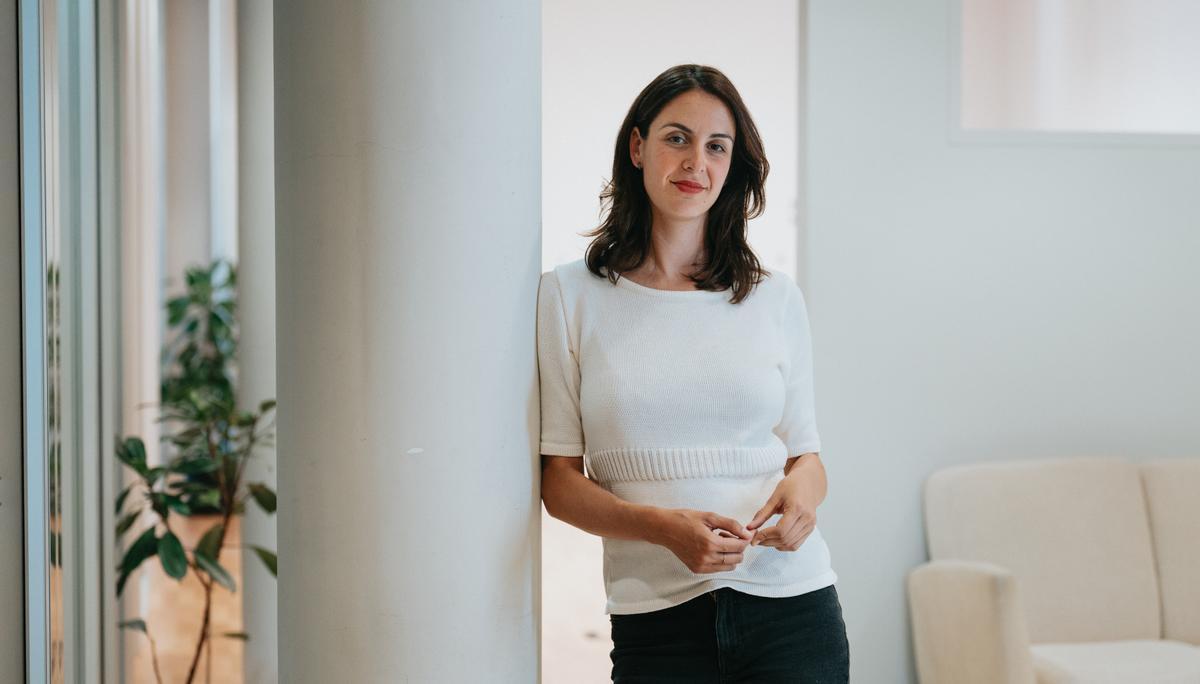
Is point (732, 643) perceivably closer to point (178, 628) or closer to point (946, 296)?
point (946, 296)

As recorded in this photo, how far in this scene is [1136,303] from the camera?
319cm

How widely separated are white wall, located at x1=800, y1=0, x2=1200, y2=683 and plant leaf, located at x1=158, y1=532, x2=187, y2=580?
1.72 metres

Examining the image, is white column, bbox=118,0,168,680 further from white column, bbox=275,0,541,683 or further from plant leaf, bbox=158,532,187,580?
white column, bbox=275,0,541,683

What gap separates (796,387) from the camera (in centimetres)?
171

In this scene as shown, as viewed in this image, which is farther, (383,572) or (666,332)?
(666,332)

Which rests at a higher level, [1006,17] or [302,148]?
[1006,17]

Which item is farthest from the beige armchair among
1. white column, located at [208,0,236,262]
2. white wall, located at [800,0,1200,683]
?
white column, located at [208,0,236,262]

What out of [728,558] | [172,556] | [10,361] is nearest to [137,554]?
[172,556]

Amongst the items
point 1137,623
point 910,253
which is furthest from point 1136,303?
point 1137,623

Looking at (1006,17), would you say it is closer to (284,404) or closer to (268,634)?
(284,404)

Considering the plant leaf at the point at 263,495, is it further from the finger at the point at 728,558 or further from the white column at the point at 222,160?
the white column at the point at 222,160

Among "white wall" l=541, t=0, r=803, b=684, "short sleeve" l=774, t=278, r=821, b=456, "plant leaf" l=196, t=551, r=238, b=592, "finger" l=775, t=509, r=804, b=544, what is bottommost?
"plant leaf" l=196, t=551, r=238, b=592

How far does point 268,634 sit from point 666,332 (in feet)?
7.83

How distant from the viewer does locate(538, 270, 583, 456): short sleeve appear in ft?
5.18
